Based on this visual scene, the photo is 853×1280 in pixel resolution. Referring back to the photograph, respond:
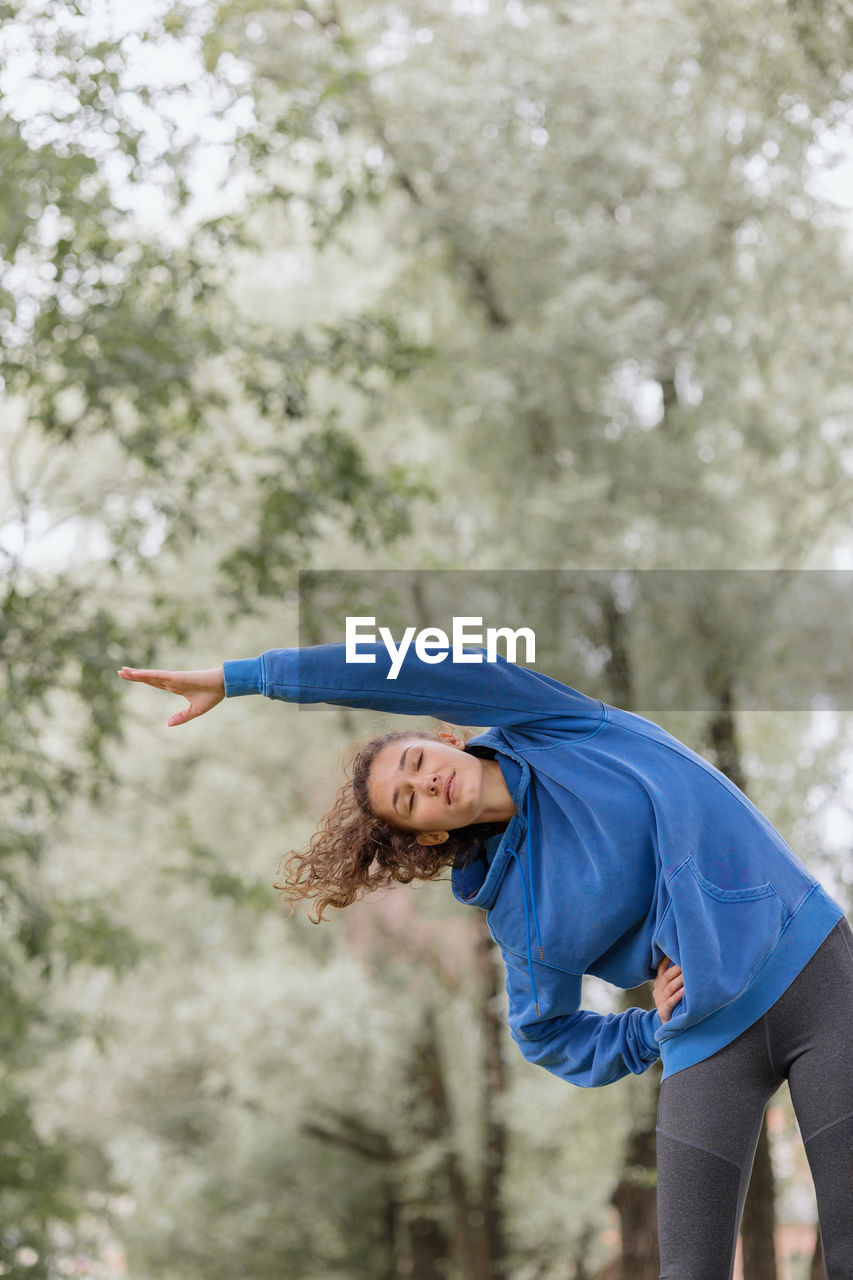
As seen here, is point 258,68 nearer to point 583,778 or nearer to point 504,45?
point 504,45

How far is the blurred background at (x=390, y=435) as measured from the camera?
4.79 m

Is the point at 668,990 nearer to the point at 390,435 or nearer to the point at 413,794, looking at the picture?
the point at 413,794

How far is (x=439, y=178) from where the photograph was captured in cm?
676

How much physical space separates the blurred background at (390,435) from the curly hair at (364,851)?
1.77 meters

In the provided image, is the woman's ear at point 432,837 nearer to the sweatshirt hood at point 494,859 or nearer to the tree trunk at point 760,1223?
the sweatshirt hood at point 494,859

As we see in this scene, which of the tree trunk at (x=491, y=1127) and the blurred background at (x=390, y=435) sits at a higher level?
the blurred background at (x=390, y=435)

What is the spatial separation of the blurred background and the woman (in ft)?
5.95

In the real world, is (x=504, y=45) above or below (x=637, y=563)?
above

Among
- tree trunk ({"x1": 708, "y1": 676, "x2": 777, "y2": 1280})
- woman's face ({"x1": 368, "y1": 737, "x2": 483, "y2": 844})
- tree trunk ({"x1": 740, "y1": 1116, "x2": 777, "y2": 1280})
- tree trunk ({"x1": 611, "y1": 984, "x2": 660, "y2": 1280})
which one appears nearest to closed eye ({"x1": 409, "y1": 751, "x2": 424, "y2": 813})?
woman's face ({"x1": 368, "y1": 737, "x2": 483, "y2": 844})

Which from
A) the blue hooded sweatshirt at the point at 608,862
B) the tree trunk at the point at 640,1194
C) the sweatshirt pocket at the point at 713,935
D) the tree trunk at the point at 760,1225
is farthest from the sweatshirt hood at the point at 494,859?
the tree trunk at the point at 640,1194

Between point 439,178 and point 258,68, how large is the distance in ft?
3.44

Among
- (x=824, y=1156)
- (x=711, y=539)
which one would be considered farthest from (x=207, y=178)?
(x=824, y=1156)

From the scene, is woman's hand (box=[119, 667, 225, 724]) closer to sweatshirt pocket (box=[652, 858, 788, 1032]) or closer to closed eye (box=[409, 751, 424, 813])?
closed eye (box=[409, 751, 424, 813])

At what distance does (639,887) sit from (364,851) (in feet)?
1.20
